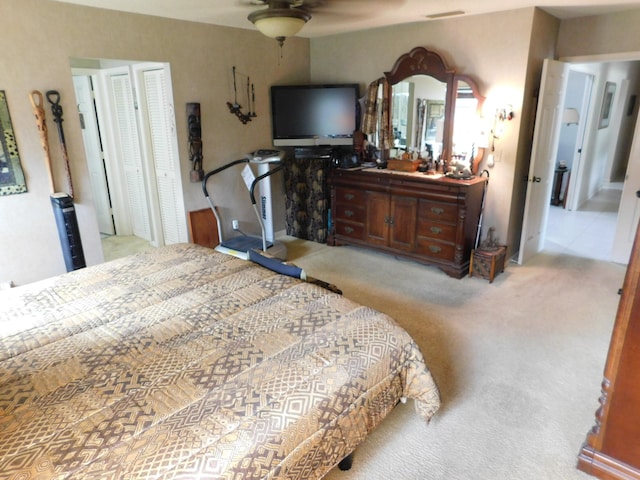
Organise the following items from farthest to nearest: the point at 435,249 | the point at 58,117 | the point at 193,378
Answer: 1. the point at 435,249
2. the point at 58,117
3. the point at 193,378

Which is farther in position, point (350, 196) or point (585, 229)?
point (585, 229)

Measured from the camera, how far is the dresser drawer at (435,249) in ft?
13.7

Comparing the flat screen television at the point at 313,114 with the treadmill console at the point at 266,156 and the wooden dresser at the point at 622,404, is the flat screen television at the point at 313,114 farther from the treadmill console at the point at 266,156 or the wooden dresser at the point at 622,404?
the wooden dresser at the point at 622,404

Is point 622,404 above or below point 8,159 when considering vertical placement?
below

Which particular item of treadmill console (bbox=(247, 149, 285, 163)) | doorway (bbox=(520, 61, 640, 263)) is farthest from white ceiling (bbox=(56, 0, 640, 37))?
treadmill console (bbox=(247, 149, 285, 163))

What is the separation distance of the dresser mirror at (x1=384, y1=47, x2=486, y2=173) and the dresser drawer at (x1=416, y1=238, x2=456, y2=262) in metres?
0.86

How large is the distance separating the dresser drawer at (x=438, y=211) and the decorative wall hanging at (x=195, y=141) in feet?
7.72

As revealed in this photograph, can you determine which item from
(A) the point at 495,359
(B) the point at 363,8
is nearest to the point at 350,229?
(B) the point at 363,8

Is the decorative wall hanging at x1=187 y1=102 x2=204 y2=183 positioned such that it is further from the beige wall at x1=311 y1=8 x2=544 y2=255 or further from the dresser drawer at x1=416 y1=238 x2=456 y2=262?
the dresser drawer at x1=416 y1=238 x2=456 y2=262

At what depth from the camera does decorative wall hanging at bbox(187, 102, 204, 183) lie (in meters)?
4.26

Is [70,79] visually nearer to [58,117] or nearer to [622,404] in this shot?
[58,117]

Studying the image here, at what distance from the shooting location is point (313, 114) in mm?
5055

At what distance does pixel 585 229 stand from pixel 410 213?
293 cm

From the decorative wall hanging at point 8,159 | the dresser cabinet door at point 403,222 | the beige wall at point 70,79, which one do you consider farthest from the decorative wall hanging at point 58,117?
the dresser cabinet door at point 403,222
